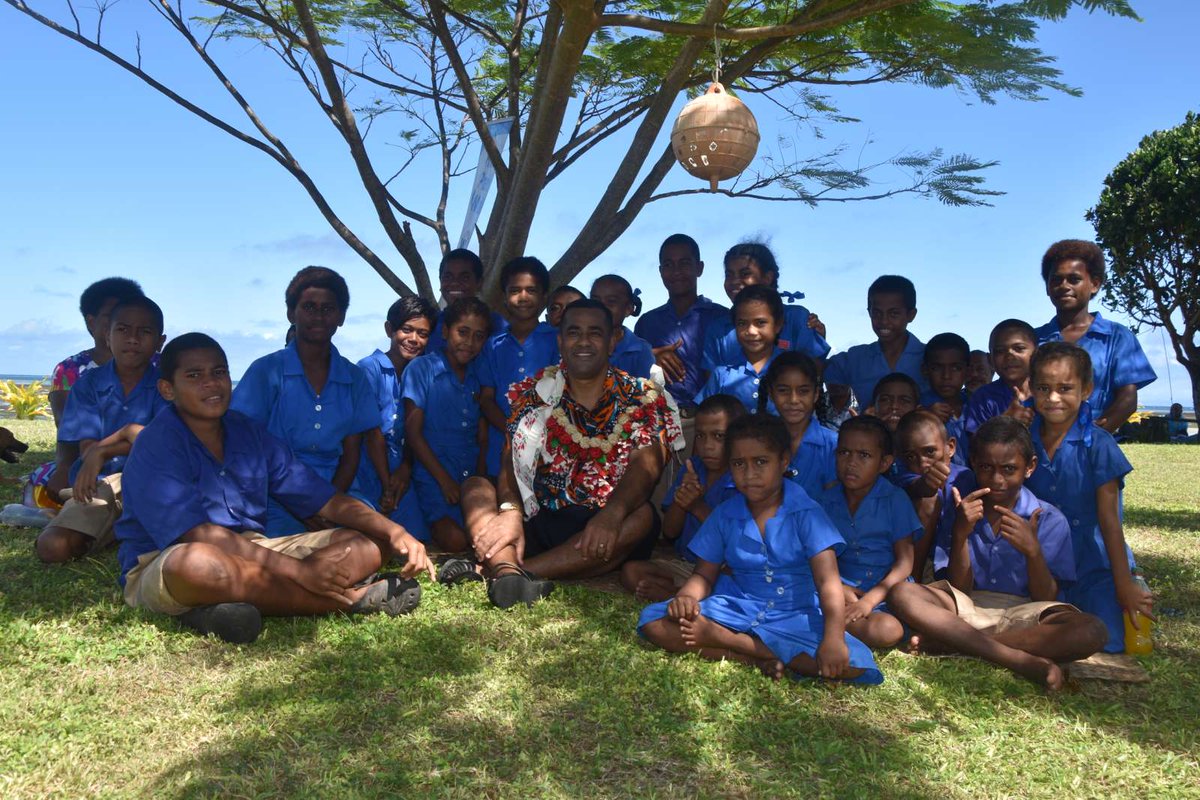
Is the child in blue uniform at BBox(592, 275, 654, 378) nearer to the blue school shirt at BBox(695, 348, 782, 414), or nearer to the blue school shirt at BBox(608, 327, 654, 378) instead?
the blue school shirt at BBox(608, 327, 654, 378)

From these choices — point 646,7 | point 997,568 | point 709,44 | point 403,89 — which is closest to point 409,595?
point 997,568

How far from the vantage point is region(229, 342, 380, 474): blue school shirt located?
4914 millimetres

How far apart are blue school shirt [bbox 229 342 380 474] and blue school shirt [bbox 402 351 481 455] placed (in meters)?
0.51

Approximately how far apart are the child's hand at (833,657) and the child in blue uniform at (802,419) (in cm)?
104

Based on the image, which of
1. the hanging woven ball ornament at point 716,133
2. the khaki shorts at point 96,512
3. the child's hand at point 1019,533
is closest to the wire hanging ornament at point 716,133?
the hanging woven ball ornament at point 716,133

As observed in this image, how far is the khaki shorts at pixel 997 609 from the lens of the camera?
12.8 feet

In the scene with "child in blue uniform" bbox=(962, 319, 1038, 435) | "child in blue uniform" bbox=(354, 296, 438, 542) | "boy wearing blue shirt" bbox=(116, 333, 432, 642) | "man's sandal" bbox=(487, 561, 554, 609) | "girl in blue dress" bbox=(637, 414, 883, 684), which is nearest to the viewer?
"girl in blue dress" bbox=(637, 414, 883, 684)

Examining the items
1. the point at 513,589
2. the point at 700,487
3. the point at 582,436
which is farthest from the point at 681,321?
the point at 513,589

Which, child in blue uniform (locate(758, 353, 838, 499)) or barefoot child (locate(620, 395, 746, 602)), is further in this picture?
barefoot child (locate(620, 395, 746, 602))

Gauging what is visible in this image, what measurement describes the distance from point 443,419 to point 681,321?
1.70 metres

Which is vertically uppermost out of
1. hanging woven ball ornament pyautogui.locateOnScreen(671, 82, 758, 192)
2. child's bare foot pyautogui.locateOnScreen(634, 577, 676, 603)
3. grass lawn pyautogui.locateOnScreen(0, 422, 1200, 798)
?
hanging woven ball ornament pyautogui.locateOnScreen(671, 82, 758, 192)

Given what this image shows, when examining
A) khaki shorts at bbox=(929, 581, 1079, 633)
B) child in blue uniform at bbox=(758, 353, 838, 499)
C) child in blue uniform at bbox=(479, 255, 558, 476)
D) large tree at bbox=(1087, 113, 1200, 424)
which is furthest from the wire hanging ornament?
large tree at bbox=(1087, 113, 1200, 424)

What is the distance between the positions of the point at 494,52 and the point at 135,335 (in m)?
5.56

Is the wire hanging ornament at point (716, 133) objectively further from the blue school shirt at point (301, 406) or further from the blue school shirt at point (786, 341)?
the blue school shirt at point (301, 406)
